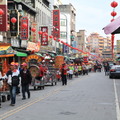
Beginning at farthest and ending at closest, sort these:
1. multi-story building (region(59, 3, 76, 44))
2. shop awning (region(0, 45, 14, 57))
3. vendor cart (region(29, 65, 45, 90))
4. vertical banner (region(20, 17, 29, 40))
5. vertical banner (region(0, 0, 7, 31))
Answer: multi-story building (region(59, 3, 76, 44)) < vertical banner (region(20, 17, 29, 40)) < vertical banner (region(0, 0, 7, 31)) < vendor cart (region(29, 65, 45, 90)) < shop awning (region(0, 45, 14, 57))

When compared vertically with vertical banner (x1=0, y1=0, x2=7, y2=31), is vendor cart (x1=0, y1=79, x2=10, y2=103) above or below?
below

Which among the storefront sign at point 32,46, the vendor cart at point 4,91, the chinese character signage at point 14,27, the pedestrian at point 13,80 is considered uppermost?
the chinese character signage at point 14,27

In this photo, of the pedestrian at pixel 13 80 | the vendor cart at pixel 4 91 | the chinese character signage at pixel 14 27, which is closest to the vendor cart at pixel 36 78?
the vendor cart at pixel 4 91

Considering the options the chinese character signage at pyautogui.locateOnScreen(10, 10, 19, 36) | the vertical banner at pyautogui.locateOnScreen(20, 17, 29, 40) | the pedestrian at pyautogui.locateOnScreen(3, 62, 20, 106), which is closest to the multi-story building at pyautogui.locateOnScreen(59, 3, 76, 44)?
the vertical banner at pyautogui.locateOnScreen(20, 17, 29, 40)

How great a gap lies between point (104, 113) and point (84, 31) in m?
139

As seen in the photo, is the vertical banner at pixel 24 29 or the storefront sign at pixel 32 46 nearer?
the vertical banner at pixel 24 29

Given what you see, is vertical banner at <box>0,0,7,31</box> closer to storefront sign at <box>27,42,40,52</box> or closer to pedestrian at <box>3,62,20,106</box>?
storefront sign at <box>27,42,40,52</box>

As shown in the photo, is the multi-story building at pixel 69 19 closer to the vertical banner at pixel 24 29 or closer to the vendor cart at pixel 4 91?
the vertical banner at pixel 24 29

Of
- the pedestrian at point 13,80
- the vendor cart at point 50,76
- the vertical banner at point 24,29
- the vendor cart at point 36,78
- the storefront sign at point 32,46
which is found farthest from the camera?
the storefront sign at point 32,46

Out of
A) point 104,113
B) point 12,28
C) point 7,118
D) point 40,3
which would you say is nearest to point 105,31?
point 104,113

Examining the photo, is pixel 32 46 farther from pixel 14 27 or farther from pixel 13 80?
pixel 13 80

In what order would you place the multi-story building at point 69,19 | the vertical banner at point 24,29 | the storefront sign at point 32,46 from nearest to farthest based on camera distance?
the vertical banner at point 24,29 → the storefront sign at point 32,46 → the multi-story building at point 69,19

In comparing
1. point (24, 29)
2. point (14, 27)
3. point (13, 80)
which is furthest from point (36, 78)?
point (24, 29)

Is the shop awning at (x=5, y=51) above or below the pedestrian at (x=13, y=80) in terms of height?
above
